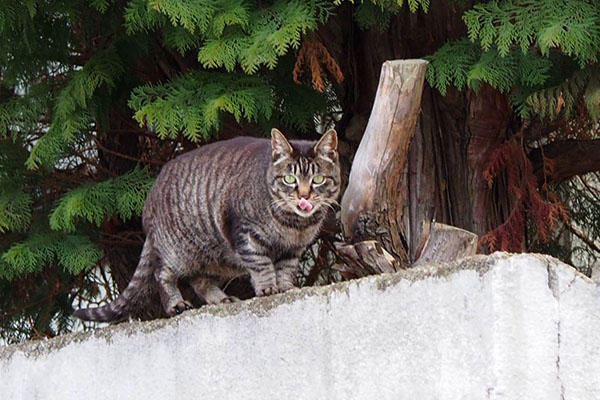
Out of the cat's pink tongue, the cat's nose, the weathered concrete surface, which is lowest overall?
the weathered concrete surface

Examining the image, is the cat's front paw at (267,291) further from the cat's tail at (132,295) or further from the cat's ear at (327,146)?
the cat's tail at (132,295)

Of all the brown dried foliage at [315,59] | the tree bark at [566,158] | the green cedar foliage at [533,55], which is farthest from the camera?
the tree bark at [566,158]

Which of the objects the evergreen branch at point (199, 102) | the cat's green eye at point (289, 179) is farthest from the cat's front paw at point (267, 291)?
the evergreen branch at point (199, 102)

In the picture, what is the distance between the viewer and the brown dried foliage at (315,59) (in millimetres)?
5207

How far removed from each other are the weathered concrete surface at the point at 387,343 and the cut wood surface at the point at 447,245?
1.99 feet

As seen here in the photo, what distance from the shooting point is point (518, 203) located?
5.50 metres

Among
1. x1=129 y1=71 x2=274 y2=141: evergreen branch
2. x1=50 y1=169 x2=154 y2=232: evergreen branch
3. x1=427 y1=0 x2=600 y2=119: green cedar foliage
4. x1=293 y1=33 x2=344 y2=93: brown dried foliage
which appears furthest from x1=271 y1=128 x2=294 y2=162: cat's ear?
x1=50 y1=169 x2=154 y2=232: evergreen branch

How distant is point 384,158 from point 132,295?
1.47m

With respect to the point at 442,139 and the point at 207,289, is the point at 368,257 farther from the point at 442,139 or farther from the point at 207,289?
the point at 442,139

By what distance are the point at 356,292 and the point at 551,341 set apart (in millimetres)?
690

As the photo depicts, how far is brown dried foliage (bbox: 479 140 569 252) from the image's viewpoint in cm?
538

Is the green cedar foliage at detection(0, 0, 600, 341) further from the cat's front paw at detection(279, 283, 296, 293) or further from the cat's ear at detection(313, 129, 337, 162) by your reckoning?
the cat's front paw at detection(279, 283, 296, 293)

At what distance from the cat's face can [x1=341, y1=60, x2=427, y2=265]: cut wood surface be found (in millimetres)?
246

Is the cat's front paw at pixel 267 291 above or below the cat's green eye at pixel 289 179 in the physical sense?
below
